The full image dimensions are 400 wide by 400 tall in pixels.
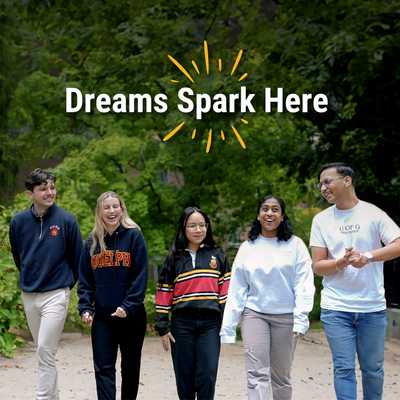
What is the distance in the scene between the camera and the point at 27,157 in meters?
20.5

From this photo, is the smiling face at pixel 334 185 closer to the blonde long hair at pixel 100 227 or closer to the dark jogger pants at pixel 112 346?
the blonde long hair at pixel 100 227

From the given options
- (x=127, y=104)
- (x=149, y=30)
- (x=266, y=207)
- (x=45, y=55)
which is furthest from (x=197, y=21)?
(x=266, y=207)

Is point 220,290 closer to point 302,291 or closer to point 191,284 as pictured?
point 191,284

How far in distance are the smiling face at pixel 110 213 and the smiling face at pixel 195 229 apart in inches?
20.1

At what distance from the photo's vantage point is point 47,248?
22.8 ft

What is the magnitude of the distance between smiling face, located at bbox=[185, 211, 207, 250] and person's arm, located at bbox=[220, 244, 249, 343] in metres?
0.34

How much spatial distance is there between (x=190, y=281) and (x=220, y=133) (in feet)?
28.7

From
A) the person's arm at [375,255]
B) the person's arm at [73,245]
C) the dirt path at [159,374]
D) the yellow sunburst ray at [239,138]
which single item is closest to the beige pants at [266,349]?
the person's arm at [375,255]

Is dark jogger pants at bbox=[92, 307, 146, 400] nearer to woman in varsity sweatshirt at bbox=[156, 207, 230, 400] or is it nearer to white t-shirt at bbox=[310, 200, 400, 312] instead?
woman in varsity sweatshirt at bbox=[156, 207, 230, 400]

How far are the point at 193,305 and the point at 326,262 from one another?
1016 mm

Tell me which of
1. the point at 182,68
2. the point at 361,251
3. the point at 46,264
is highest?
the point at 182,68

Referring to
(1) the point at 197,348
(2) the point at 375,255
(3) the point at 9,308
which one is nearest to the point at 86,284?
(1) the point at 197,348

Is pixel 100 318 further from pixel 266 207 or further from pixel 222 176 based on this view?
pixel 222 176

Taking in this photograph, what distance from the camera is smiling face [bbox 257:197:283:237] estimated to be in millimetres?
6492
